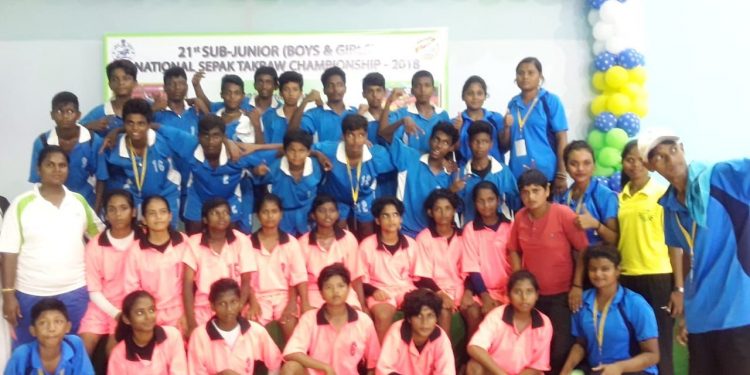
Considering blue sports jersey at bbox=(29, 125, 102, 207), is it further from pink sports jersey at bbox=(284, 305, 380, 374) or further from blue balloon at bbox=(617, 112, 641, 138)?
blue balloon at bbox=(617, 112, 641, 138)

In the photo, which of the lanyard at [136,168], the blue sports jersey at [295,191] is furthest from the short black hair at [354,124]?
the lanyard at [136,168]

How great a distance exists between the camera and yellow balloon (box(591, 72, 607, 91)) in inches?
230

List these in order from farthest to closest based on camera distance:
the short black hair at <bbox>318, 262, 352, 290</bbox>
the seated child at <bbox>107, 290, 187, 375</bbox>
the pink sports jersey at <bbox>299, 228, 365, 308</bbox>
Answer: the pink sports jersey at <bbox>299, 228, 365, 308</bbox> → the short black hair at <bbox>318, 262, 352, 290</bbox> → the seated child at <bbox>107, 290, 187, 375</bbox>

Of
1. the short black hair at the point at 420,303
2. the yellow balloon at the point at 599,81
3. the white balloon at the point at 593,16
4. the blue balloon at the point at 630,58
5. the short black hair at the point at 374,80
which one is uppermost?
the white balloon at the point at 593,16

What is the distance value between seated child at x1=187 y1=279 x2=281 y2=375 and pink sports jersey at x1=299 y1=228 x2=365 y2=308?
19.9 inches

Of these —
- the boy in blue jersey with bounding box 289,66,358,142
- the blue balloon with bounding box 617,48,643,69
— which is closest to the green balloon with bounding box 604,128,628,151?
the blue balloon with bounding box 617,48,643,69

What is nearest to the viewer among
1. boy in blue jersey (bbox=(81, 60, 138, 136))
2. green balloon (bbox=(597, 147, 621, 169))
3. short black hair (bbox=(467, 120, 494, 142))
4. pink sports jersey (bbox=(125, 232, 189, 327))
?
pink sports jersey (bbox=(125, 232, 189, 327))

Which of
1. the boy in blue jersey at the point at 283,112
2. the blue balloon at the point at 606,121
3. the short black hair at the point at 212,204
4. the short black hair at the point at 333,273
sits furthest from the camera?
the blue balloon at the point at 606,121

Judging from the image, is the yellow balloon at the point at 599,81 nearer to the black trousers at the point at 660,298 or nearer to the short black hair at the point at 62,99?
the black trousers at the point at 660,298

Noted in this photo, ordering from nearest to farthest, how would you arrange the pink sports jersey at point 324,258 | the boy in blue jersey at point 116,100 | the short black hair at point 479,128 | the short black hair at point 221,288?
the short black hair at point 221,288
the pink sports jersey at point 324,258
the short black hair at point 479,128
the boy in blue jersey at point 116,100

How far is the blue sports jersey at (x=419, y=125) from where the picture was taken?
4949mm

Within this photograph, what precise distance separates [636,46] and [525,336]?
2.85 meters

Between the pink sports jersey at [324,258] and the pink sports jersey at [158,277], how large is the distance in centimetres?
77

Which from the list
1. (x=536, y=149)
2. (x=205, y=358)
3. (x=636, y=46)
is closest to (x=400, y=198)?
(x=536, y=149)
